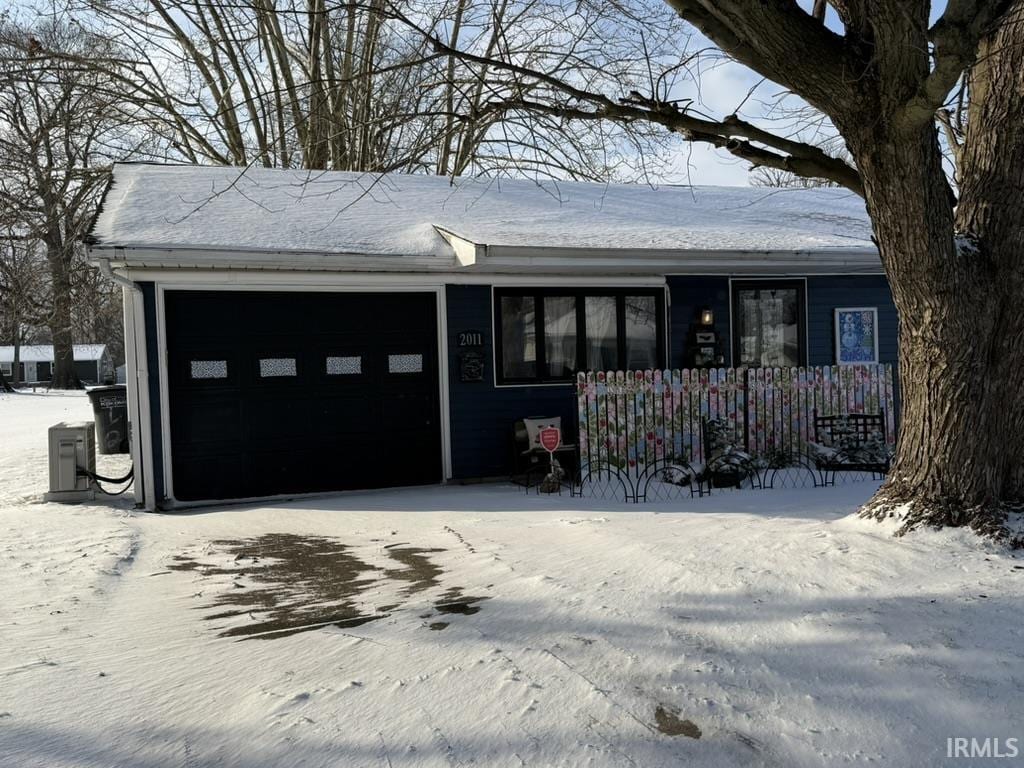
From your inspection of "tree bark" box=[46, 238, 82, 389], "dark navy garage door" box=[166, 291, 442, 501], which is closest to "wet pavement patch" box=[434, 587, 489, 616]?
"dark navy garage door" box=[166, 291, 442, 501]

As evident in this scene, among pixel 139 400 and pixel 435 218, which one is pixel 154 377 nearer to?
pixel 139 400

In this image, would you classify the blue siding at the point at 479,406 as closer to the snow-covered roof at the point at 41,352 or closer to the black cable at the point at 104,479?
the black cable at the point at 104,479

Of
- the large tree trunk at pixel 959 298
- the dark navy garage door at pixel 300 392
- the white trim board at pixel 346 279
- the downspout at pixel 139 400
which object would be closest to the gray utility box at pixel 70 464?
the downspout at pixel 139 400

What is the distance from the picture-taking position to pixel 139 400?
8.47 m

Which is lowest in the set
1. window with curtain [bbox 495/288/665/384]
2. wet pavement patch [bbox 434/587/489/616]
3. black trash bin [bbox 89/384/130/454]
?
wet pavement patch [bbox 434/587/489/616]

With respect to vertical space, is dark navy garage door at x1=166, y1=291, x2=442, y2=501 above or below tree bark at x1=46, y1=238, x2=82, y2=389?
below

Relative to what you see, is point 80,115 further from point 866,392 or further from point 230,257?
point 866,392

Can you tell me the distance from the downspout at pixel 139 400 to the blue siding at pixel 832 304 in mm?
8743

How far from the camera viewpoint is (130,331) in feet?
27.8

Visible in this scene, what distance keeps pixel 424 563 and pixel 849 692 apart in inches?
125

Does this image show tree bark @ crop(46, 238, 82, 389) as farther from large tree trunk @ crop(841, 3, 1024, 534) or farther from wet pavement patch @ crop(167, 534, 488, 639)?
large tree trunk @ crop(841, 3, 1024, 534)

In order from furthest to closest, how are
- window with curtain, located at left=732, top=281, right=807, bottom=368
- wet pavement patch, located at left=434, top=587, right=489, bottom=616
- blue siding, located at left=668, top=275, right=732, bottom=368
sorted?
window with curtain, located at left=732, top=281, right=807, bottom=368 → blue siding, located at left=668, top=275, right=732, bottom=368 → wet pavement patch, located at left=434, top=587, right=489, bottom=616

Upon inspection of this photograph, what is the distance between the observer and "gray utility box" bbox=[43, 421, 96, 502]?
28.6 feet

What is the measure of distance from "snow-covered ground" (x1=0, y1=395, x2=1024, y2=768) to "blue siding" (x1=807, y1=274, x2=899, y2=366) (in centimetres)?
566
